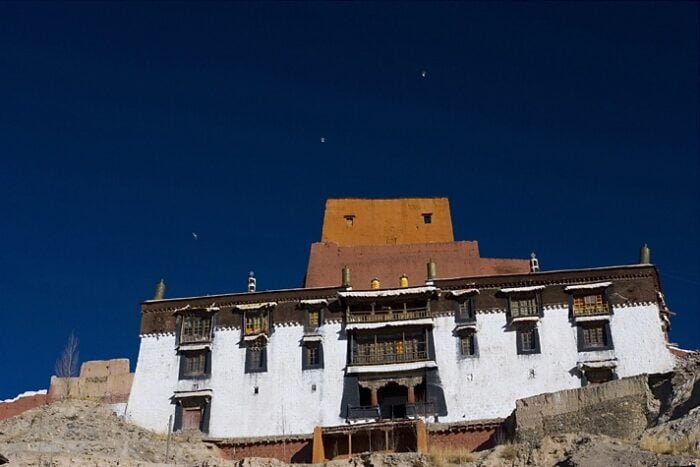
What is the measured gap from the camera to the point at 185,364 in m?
50.0

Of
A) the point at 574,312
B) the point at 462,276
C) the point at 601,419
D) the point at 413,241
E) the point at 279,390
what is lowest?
the point at 601,419

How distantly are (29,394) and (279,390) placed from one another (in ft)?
44.0

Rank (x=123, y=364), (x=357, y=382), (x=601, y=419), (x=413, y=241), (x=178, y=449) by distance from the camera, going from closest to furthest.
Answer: (x=601, y=419) < (x=178, y=449) < (x=357, y=382) < (x=123, y=364) < (x=413, y=241)

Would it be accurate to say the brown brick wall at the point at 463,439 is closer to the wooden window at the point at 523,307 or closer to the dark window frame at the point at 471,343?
the dark window frame at the point at 471,343

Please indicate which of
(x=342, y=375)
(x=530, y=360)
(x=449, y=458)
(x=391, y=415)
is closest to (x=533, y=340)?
(x=530, y=360)

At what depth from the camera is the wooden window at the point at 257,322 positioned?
165 ft

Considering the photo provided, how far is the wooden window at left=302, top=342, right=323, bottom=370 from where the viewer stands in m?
48.9

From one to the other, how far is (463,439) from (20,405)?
2278 centimetres

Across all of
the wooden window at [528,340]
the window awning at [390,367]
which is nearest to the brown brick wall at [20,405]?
the window awning at [390,367]

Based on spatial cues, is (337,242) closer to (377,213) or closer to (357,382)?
(377,213)

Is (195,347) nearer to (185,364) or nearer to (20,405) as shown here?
(185,364)

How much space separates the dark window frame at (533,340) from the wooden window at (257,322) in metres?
12.6

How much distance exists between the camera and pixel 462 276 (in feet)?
176

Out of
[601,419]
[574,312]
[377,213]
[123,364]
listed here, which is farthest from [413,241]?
[601,419]
